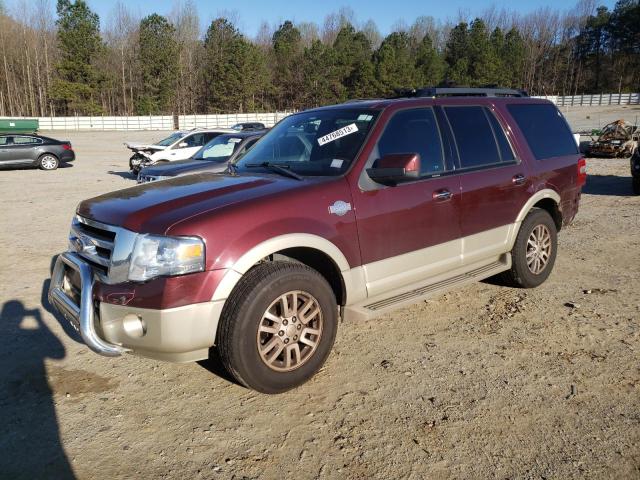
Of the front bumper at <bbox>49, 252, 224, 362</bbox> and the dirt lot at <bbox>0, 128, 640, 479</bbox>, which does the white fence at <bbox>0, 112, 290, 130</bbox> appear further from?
the front bumper at <bbox>49, 252, 224, 362</bbox>

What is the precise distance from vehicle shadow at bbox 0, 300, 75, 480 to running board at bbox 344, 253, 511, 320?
2057 millimetres

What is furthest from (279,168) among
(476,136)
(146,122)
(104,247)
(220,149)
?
(146,122)

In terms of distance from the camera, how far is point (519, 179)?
493cm

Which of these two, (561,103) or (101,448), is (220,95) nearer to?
(561,103)

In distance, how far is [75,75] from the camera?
6406 cm

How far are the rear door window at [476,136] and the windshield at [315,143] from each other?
2.96 ft

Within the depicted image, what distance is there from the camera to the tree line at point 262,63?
66500 mm

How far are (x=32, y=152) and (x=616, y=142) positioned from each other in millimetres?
21731

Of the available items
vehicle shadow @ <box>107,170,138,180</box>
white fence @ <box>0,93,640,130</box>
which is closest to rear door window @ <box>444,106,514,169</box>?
vehicle shadow @ <box>107,170,138,180</box>

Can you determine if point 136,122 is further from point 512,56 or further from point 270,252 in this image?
point 512,56

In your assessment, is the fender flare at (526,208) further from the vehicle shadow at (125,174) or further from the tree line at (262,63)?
the tree line at (262,63)

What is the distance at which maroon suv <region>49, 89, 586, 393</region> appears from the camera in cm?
309

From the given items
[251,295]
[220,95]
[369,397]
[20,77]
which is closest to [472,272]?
[369,397]

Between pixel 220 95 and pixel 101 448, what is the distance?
71679 mm
